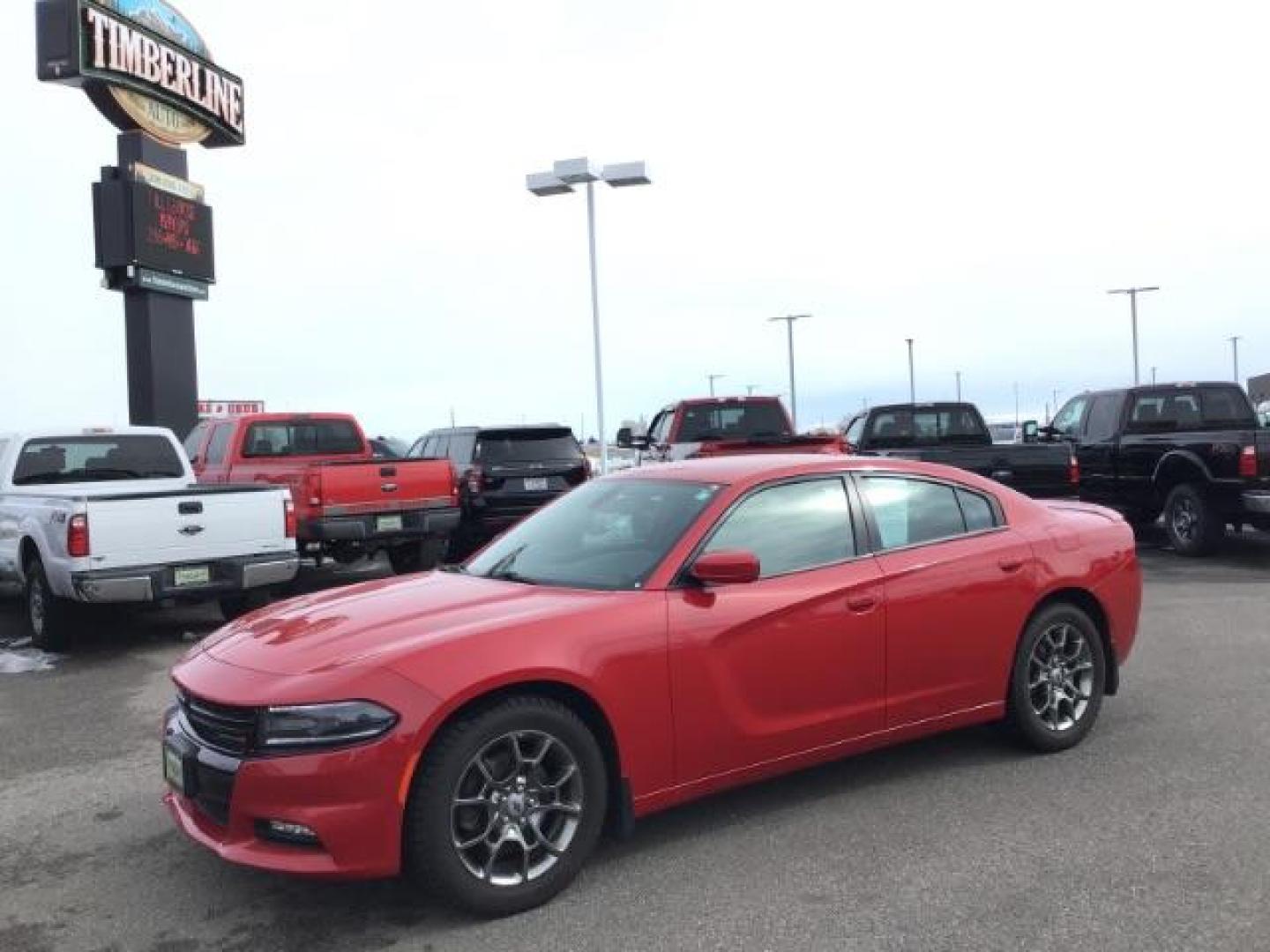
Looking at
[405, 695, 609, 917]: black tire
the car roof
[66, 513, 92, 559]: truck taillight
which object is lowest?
[405, 695, 609, 917]: black tire

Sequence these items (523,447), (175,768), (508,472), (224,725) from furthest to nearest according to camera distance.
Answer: (523,447), (508,472), (175,768), (224,725)

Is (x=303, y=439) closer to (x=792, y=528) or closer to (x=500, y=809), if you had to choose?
(x=792, y=528)

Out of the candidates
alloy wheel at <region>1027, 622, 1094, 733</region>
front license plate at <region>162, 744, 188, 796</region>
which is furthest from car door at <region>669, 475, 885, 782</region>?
front license plate at <region>162, 744, 188, 796</region>

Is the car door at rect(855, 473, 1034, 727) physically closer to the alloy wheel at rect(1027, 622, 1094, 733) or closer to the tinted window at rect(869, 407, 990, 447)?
the alloy wheel at rect(1027, 622, 1094, 733)

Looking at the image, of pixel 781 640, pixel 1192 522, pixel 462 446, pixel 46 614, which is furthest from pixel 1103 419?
pixel 46 614

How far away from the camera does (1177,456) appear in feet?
40.8

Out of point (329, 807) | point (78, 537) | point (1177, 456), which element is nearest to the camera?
point (329, 807)

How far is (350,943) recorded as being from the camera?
354cm

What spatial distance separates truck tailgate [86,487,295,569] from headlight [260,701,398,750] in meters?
5.46

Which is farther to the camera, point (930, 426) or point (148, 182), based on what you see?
point (148, 182)

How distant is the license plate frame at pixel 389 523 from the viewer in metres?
11.2

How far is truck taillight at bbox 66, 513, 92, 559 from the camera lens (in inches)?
320

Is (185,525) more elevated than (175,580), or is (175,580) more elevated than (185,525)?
(185,525)

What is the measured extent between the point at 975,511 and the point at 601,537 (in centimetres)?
184
